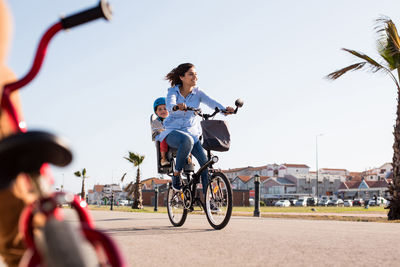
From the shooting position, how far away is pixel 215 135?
18.4ft

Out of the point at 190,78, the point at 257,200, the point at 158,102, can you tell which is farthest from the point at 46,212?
the point at 257,200

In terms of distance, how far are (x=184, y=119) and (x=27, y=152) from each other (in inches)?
195

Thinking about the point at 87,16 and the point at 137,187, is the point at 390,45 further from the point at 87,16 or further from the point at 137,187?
the point at 137,187

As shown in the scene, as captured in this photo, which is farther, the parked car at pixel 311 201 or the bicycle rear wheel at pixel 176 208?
the parked car at pixel 311 201

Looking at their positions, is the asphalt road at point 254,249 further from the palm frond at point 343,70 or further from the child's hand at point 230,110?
the palm frond at point 343,70

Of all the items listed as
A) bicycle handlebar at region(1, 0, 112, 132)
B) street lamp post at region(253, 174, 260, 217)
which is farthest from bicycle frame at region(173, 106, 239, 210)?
street lamp post at region(253, 174, 260, 217)

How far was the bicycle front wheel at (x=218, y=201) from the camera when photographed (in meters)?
5.49

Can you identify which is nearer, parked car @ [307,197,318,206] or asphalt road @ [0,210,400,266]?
asphalt road @ [0,210,400,266]

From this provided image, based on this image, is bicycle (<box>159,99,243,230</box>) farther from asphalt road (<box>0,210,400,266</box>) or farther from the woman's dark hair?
the woman's dark hair

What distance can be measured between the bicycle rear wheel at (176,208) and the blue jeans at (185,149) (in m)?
0.62

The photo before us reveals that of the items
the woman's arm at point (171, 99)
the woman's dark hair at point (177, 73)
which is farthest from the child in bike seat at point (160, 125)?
the woman's dark hair at point (177, 73)

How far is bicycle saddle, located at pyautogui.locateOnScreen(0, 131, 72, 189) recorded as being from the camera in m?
1.04

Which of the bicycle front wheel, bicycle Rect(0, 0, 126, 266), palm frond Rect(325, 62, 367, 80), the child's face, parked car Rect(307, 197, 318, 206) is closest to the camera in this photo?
bicycle Rect(0, 0, 126, 266)

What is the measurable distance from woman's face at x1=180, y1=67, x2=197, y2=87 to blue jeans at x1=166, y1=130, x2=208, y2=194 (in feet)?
2.69
